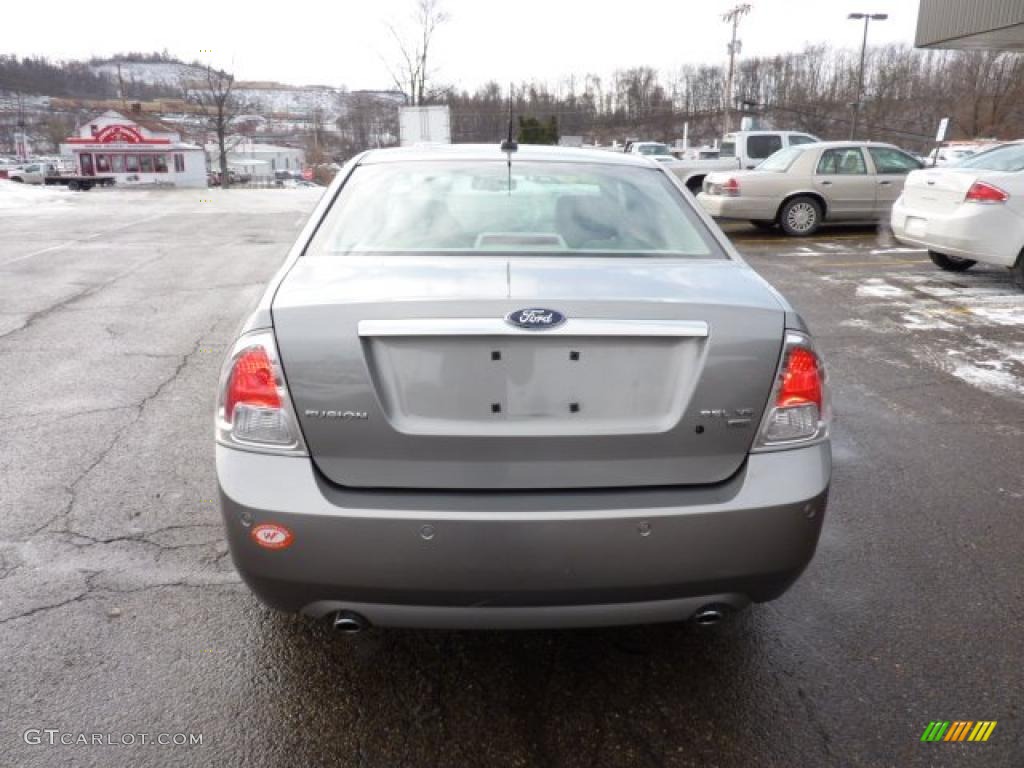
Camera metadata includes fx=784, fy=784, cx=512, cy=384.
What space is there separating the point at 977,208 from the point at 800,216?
547 centimetres

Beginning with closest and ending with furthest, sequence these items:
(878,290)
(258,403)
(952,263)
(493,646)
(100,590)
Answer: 1. (258,403)
2. (493,646)
3. (100,590)
4. (878,290)
5. (952,263)

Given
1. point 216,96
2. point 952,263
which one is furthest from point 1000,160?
point 216,96

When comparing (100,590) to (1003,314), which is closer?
(100,590)

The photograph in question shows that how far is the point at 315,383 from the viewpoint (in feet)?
6.50

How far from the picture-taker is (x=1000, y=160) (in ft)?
26.9

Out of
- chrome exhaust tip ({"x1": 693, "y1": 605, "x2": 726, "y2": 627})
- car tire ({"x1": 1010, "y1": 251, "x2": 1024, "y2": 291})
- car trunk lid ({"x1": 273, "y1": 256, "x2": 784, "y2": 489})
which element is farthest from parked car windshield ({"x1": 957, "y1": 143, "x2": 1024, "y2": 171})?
chrome exhaust tip ({"x1": 693, "y1": 605, "x2": 726, "y2": 627})

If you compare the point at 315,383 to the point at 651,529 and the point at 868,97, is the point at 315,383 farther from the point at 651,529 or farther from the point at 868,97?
the point at 868,97

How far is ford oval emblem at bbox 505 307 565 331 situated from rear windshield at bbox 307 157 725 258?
0.68 m

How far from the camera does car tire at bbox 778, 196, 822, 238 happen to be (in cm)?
1313

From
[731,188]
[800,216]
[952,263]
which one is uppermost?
[731,188]

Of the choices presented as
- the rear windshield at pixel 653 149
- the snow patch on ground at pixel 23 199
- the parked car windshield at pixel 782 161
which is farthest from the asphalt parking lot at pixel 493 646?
the rear windshield at pixel 653 149

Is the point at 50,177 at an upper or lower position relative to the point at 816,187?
lower

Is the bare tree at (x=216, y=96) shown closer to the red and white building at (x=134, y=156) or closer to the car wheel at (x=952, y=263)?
the red and white building at (x=134, y=156)

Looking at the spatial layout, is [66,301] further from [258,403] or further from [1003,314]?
[1003,314]
